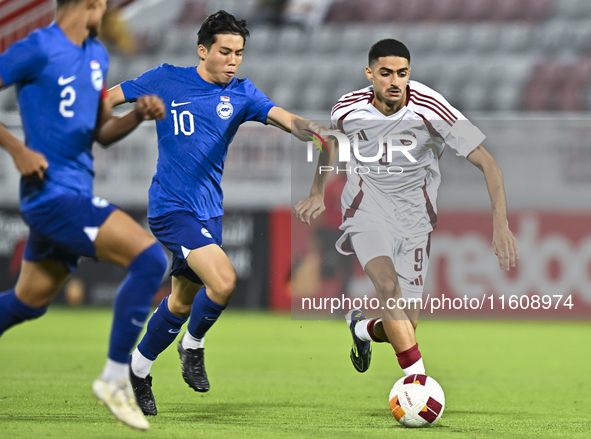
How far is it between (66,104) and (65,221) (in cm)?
52

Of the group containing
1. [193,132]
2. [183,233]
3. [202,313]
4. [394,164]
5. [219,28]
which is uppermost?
[219,28]

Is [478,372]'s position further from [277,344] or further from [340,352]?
[277,344]

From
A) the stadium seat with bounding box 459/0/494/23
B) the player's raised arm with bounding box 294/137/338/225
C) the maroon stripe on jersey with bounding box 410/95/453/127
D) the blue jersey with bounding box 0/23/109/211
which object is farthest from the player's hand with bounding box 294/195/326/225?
the stadium seat with bounding box 459/0/494/23

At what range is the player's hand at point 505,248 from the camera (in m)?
4.57

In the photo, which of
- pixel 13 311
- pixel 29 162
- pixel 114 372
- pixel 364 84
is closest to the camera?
pixel 29 162

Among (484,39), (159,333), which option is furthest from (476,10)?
(159,333)

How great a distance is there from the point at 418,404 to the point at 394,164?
153 centimetres

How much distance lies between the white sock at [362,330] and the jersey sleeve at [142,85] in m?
2.00

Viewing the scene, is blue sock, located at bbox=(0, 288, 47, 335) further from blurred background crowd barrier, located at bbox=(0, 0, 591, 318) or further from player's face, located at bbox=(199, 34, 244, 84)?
blurred background crowd barrier, located at bbox=(0, 0, 591, 318)

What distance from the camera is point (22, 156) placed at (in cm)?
358

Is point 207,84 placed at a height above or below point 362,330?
above

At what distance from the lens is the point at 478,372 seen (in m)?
7.41

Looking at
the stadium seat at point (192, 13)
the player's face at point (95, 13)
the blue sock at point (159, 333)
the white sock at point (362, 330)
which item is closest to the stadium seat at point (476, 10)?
the stadium seat at point (192, 13)

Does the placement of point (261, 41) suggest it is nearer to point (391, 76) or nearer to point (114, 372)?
point (391, 76)
